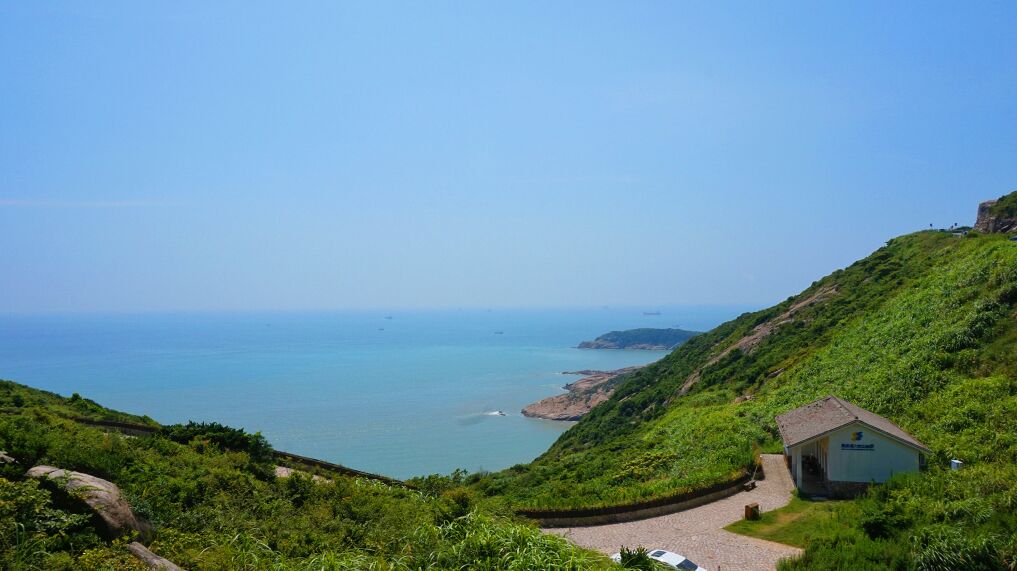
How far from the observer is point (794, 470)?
20.9 metres

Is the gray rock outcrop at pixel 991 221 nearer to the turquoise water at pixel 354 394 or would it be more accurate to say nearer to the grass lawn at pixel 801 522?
the grass lawn at pixel 801 522

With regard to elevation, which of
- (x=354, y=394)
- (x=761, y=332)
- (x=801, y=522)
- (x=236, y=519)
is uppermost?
(x=761, y=332)

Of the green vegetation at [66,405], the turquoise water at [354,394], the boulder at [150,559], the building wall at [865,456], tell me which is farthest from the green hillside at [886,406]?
the turquoise water at [354,394]

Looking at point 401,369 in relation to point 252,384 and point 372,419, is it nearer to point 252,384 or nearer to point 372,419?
point 252,384

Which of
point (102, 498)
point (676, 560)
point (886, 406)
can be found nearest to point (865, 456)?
point (886, 406)

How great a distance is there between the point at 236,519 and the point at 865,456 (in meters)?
18.2

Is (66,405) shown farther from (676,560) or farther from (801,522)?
(801,522)

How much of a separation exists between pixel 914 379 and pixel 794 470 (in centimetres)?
870

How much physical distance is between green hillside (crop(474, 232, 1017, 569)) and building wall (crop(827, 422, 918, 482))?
3.09 ft

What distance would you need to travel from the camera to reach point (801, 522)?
16844mm

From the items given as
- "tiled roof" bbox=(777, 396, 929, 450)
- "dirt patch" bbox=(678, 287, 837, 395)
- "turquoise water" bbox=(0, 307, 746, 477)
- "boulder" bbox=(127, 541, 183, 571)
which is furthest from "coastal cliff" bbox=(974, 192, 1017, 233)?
"boulder" bbox=(127, 541, 183, 571)

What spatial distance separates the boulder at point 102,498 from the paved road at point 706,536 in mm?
9065

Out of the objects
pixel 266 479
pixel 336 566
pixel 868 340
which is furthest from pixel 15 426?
pixel 868 340

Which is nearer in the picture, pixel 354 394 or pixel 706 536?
pixel 706 536
